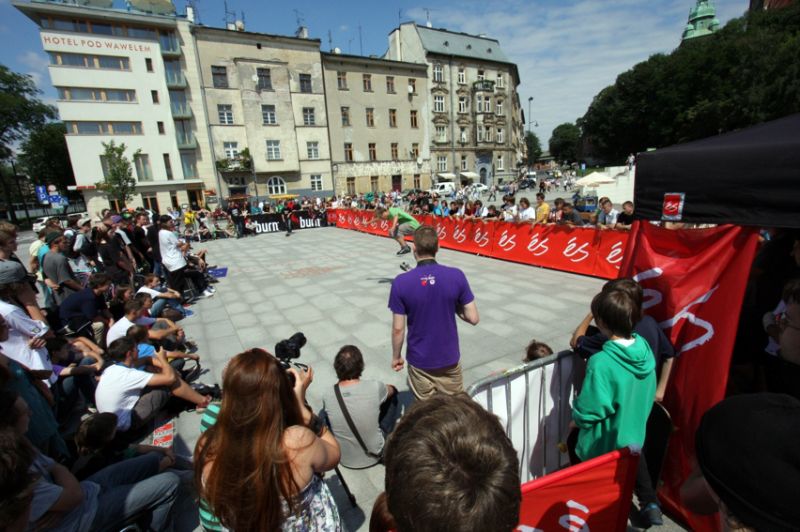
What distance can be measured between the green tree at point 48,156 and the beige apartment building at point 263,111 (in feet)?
85.8

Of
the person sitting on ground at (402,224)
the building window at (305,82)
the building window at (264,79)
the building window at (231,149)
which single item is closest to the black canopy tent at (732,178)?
the person sitting on ground at (402,224)

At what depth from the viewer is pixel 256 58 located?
34.4 metres

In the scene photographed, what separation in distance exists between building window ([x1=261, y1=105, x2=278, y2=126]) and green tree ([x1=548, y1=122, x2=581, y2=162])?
3194 inches

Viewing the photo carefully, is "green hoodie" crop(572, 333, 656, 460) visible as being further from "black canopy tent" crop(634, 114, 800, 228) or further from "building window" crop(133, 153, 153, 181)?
"building window" crop(133, 153, 153, 181)

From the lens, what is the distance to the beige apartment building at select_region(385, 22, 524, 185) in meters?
43.9

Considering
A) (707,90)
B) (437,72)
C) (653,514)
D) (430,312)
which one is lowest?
(653,514)

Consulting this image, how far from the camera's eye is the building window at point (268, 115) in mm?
35250

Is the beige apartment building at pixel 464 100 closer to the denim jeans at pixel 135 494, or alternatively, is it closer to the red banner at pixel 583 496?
the denim jeans at pixel 135 494

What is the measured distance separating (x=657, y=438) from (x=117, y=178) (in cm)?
3621

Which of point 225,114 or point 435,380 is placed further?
point 225,114

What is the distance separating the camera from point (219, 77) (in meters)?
33.8

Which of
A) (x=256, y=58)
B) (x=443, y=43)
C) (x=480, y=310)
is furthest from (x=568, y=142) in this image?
(x=480, y=310)

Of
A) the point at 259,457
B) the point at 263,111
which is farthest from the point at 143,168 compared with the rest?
the point at 259,457

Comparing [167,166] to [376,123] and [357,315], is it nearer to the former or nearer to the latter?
[376,123]
